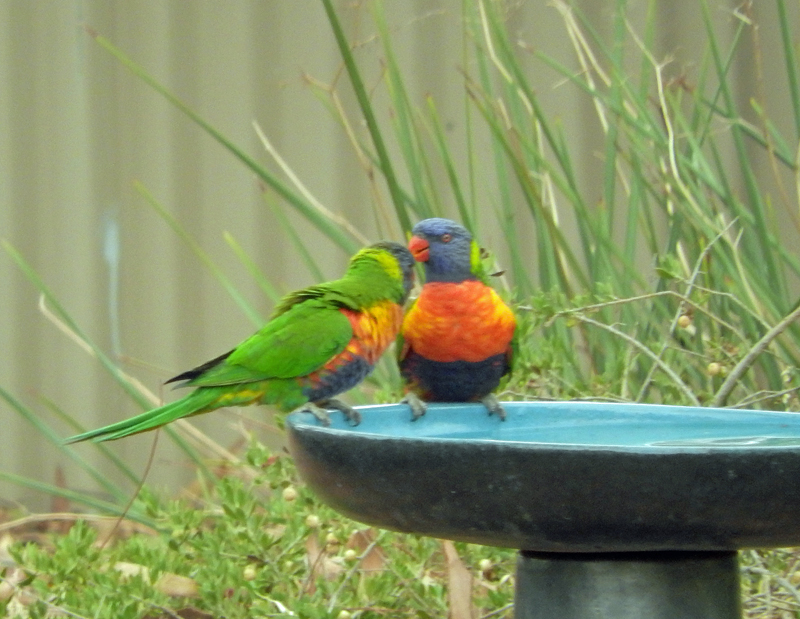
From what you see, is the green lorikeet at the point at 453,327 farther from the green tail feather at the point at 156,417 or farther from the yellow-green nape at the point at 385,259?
the green tail feather at the point at 156,417

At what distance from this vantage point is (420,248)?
152 cm

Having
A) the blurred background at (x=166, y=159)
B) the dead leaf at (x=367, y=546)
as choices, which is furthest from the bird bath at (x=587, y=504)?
the blurred background at (x=166, y=159)

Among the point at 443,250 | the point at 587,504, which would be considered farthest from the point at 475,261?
→ the point at 587,504

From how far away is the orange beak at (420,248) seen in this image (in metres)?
1.52

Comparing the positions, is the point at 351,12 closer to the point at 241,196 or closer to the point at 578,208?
the point at 241,196

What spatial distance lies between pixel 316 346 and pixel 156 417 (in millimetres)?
245

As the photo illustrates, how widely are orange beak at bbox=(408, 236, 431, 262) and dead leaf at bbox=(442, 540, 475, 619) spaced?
0.42 meters

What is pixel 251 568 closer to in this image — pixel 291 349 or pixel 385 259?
pixel 291 349

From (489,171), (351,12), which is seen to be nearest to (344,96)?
(351,12)

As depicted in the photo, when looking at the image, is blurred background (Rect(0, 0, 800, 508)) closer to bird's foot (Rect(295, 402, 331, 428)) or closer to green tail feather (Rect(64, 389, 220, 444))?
green tail feather (Rect(64, 389, 220, 444))

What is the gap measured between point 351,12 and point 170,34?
0.47m

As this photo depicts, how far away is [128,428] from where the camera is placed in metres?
1.35

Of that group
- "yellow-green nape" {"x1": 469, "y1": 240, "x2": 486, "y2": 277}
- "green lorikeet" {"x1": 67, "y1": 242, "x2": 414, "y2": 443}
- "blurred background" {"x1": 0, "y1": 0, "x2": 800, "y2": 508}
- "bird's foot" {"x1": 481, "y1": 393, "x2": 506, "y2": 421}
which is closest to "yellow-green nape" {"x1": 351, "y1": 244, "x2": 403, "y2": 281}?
"green lorikeet" {"x1": 67, "y1": 242, "x2": 414, "y2": 443}

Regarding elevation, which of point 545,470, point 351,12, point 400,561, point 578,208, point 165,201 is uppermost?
point 351,12
